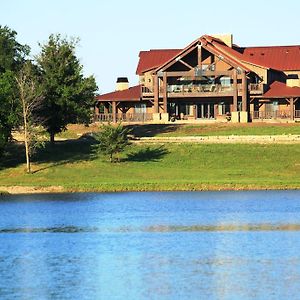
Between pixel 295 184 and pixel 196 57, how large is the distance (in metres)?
38.5

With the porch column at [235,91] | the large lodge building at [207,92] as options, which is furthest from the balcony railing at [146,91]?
the porch column at [235,91]

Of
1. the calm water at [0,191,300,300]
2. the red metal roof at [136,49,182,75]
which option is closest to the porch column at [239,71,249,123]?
the red metal roof at [136,49,182,75]

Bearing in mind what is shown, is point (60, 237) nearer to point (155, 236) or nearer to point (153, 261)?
point (155, 236)

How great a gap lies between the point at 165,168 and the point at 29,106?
40.3 feet

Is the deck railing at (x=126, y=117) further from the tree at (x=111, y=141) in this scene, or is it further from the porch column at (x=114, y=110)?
the tree at (x=111, y=141)

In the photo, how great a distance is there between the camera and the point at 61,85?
96938 mm

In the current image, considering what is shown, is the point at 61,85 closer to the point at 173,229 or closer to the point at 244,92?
the point at 244,92

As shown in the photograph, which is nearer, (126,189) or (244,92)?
(126,189)

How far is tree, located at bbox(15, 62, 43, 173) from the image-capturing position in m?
88.9

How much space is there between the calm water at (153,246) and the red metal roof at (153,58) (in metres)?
47.4

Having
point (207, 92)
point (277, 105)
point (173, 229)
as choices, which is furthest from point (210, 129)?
point (173, 229)

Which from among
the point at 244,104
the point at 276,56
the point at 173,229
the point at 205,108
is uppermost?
the point at 276,56

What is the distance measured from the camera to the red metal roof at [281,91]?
11092 cm

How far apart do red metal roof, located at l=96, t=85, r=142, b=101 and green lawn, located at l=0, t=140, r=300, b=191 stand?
53.4ft
